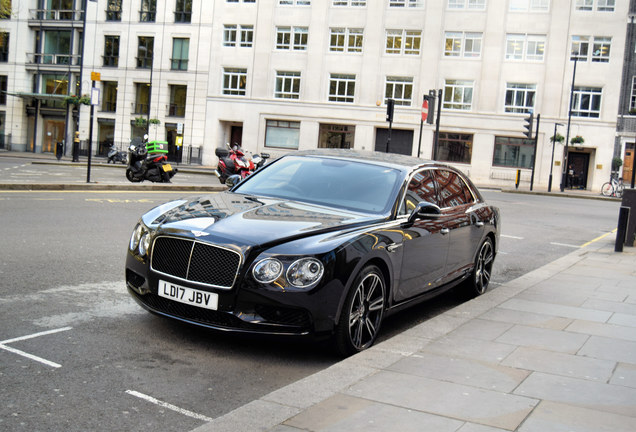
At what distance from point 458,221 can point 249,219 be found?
262 centimetres

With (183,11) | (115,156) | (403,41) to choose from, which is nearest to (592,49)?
(403,41)

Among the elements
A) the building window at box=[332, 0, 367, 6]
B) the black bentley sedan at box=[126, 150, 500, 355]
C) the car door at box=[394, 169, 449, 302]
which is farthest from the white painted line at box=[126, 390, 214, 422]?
the building window at box=[332, 0, 367, 6]

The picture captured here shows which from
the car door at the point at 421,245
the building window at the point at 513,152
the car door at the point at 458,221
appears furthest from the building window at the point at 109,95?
the car door at the point at 421,245

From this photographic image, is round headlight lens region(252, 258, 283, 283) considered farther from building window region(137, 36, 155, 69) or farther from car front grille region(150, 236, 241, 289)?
building window region(137, 36, 155, 69)

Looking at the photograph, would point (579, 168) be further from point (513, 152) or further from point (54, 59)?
point (54, 59)

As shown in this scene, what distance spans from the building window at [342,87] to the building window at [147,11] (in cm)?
1531

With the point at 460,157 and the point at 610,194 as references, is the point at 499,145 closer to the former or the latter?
the point at 460,157

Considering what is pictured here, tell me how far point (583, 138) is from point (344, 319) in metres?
43.3

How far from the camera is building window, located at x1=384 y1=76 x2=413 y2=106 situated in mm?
46719

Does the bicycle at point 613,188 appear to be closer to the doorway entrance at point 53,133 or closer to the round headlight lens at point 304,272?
the round headlight lens at point 304,272

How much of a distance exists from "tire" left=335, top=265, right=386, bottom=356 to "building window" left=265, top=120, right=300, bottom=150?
43986mm

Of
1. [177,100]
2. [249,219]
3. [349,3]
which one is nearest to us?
[249,219]

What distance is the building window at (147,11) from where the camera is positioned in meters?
52.1

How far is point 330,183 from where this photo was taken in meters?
6.08
